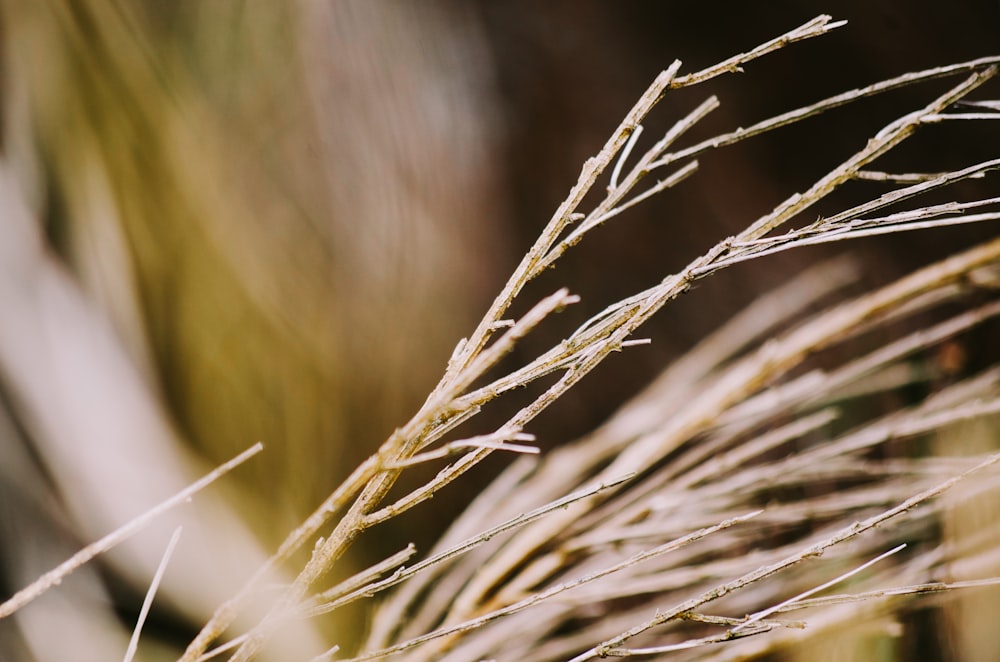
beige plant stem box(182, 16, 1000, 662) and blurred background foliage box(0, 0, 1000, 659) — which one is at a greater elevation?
blurred background foliage box(0, 0, 1000, 659)

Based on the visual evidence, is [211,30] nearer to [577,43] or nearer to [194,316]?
[194,316]

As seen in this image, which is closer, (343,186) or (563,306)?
(563,306)

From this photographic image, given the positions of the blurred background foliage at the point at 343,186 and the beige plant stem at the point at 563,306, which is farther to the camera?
the blurred background foliage at the point at 343,186

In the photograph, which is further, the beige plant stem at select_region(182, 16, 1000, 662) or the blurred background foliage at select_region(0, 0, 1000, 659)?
the blurred background foliage at select_region(0, 0, 1000, 659)

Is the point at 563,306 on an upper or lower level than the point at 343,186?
lower

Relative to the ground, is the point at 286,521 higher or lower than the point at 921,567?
higher

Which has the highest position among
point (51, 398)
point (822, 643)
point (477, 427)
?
point (51, 398)

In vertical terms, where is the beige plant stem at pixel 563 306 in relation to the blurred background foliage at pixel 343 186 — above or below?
below

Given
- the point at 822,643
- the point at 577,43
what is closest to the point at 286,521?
the point at 822,643
